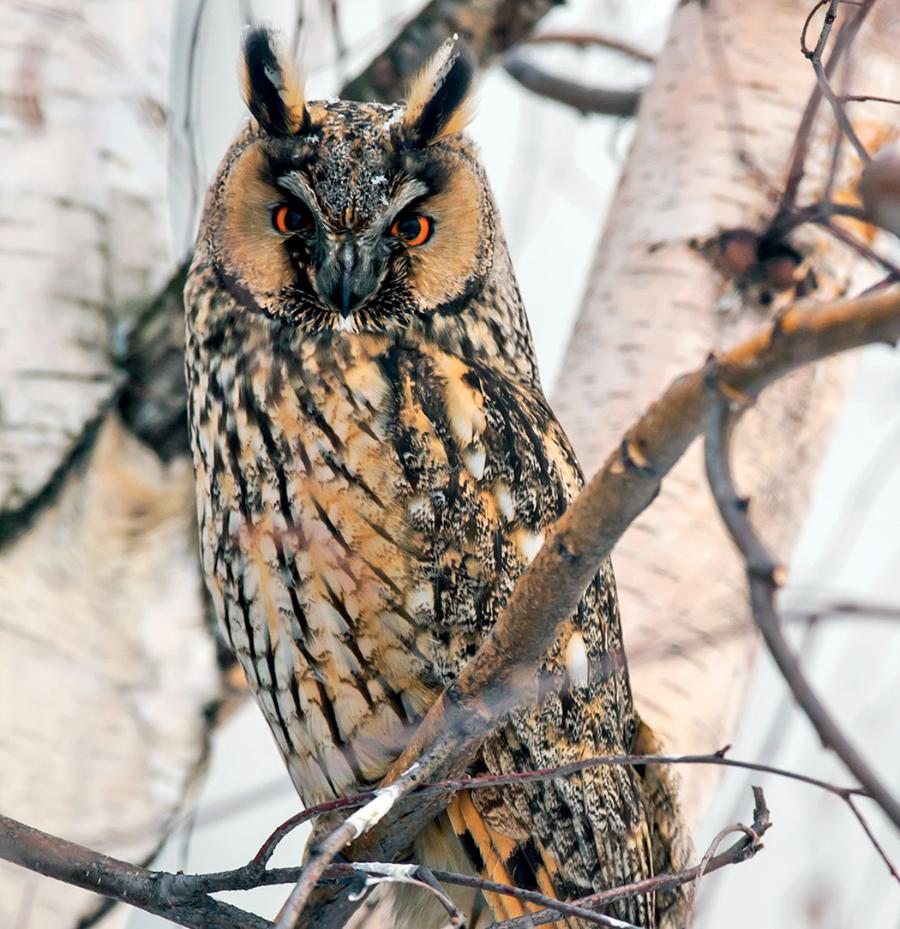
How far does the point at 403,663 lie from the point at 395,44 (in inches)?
58.0

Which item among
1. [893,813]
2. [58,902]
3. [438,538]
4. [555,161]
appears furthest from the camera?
[555,161]

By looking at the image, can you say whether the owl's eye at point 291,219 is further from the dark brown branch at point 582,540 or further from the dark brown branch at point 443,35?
the dark brown branch at point 443,35

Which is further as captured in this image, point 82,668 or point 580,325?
point 580,325

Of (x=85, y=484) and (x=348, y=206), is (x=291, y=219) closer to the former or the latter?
(x=348, y=206)

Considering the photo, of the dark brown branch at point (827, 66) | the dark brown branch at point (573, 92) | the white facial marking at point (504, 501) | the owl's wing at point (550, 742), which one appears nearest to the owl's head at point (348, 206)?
the owl's wing at point (550, 742)

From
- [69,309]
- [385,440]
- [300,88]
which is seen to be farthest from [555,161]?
[385,440]

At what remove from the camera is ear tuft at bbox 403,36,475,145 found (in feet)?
5.51

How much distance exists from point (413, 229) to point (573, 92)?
5.95ft

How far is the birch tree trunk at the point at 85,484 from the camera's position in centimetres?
201

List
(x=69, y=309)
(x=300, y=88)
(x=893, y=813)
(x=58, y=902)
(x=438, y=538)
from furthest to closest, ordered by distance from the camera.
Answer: (x=69, y=309) → (x=58, y=902) → (x=300, y=88) → (x=438, y=538) → (x=893, y=813)

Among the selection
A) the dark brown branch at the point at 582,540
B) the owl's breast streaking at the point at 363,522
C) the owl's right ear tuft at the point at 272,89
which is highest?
the owl's right ear tuft at the point at 272,89

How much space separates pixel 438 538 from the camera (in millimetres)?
1447

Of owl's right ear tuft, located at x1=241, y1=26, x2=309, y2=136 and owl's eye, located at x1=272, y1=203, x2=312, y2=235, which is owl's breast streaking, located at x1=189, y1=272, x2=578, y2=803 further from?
owl's right ear tuft, located at x1=241, y1=26, x2=309, y2=136

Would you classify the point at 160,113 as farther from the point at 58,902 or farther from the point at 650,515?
the point at 58,902
